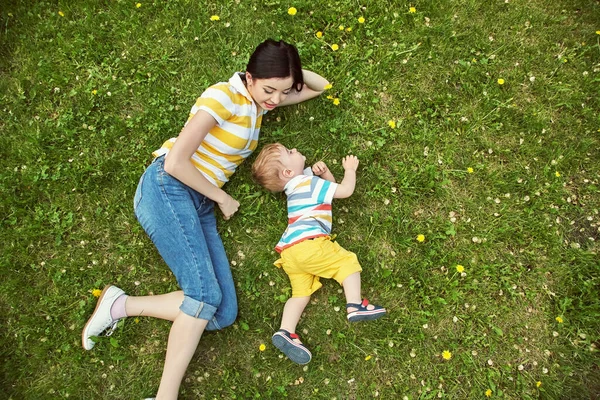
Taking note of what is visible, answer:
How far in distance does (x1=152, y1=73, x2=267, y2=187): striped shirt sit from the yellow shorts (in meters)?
0.96

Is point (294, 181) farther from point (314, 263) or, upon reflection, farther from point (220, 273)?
point (220, 273)

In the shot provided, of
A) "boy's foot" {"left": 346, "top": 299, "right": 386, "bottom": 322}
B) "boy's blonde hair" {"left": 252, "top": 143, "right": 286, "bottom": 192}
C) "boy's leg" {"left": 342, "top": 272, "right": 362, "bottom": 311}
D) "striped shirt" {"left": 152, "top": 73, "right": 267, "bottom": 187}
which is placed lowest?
"boy's foot" {"left": 346, "top": 299, "right": 386, "bottom": 322}

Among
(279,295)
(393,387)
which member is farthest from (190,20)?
(393,387)

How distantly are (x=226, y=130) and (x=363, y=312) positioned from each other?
195 centimetres

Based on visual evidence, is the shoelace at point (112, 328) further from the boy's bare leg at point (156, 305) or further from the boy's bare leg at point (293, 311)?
the boy's bare leg at point (293, 311)

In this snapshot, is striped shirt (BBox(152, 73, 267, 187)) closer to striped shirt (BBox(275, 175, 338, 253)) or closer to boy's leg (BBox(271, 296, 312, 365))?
striped shirt (BBox(275, 175, 338, 253))

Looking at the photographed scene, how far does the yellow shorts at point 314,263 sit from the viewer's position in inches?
143

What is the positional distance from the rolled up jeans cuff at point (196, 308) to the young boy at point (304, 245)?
63cm

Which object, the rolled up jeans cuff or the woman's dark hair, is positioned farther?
the rolled up jeans cuff

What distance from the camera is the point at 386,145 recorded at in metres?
4.27

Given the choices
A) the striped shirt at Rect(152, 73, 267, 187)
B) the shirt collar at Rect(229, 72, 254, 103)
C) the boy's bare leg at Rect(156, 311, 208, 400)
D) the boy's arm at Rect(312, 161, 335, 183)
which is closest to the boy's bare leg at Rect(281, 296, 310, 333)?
the boy's bare leg at Rect(156, 311, 208, 400)

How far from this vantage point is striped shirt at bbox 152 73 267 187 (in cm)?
333

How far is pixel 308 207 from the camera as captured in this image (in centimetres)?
380

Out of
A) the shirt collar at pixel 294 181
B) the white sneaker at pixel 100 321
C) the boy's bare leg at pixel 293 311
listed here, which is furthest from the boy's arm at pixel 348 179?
the white sneaker at pixel 100 321
